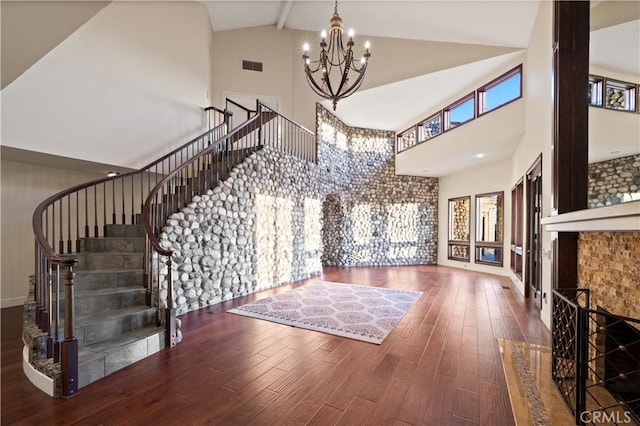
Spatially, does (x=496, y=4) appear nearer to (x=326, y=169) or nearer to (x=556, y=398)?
(x=326, y=169)

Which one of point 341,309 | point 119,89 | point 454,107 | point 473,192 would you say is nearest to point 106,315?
point 341,309

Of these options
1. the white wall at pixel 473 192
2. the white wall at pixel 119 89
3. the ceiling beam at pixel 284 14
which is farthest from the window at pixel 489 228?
the white wall at pixel 119 89

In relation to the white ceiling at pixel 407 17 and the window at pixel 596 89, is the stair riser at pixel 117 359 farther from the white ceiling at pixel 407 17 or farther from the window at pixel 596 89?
the window at pixel 596 89

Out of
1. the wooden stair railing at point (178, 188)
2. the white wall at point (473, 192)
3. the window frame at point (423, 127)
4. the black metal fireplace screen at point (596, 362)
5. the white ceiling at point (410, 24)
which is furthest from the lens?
the window frame at point (423, 127)

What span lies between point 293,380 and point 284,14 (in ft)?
25.8

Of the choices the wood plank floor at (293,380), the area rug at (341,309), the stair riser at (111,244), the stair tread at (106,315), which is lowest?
the area rug at (341,309)

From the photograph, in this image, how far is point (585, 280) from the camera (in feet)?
8.21

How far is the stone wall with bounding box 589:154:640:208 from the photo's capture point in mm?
5154

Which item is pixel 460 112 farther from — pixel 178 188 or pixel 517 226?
pixel 178 188

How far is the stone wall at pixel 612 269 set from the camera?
1.88 metres

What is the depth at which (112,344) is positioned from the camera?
2.64m

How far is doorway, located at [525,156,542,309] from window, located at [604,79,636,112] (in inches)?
60.9

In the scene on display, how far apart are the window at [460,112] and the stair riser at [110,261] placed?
7.07m

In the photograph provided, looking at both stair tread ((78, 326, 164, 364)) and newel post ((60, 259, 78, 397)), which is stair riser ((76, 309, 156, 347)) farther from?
newel post ((60, 259, 78, 397))
